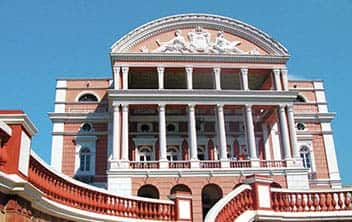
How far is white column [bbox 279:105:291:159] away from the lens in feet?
99.6

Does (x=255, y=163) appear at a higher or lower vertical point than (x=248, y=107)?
lower

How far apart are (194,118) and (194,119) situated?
0.46 feet

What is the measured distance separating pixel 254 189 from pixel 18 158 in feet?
19.7

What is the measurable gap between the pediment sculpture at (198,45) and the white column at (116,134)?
5.03 metres

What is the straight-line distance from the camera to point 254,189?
37.6 feet

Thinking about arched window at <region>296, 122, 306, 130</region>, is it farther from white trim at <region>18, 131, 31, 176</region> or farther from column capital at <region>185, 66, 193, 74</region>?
white trim at <region>18, 131, 31, 176</region>

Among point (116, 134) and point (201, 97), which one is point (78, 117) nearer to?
point (116, 134)

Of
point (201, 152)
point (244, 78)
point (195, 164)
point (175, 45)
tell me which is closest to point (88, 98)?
point (175, 45)

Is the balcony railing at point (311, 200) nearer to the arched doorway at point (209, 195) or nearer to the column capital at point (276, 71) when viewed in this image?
the arched doorway at point (209, 195)

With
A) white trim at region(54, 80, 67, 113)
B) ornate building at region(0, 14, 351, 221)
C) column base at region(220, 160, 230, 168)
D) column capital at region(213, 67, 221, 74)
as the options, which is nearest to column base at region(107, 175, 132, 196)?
ornate building at region(0, 14, 351, 221)

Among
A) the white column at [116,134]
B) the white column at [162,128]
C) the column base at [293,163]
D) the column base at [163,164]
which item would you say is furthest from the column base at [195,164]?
the column base at [293,163]

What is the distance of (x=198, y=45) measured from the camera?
33344 millimetres

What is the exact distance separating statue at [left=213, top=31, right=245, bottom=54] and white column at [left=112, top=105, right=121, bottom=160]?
8.41 m

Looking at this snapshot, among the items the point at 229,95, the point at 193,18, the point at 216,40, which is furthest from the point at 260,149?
the point at 193,18
